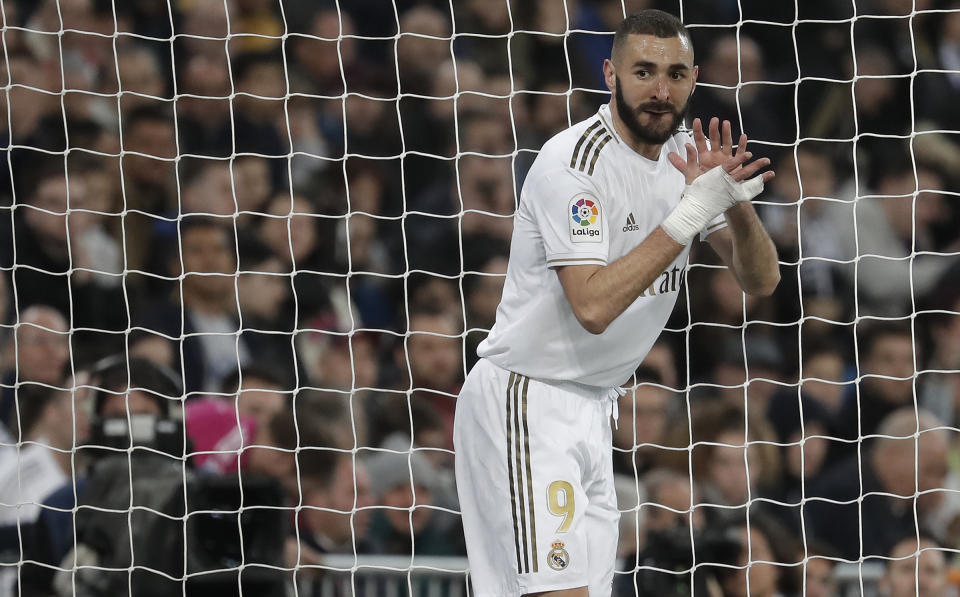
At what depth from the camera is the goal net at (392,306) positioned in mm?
4223

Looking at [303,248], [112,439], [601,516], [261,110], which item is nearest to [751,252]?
[601,516]

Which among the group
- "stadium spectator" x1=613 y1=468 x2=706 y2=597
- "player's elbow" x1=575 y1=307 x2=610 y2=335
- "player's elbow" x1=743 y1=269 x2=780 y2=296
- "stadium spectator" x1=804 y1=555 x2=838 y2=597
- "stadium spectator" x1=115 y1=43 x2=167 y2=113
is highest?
"stadium spectator" x1=115 y1=43 x2=167 y2=113

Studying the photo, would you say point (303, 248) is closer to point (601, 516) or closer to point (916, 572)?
point (601, 516)

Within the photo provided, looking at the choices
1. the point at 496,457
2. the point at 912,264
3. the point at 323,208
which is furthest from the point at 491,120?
the point at 496,457

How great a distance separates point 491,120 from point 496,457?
8.42 feet

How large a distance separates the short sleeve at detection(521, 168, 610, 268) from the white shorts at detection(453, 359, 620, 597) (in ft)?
1.17

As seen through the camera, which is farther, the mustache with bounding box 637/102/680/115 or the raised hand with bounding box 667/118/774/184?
the mustache with bounding box 637/102/680/115

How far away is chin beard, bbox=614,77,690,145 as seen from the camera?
2.99 m

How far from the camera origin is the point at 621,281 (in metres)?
2.80

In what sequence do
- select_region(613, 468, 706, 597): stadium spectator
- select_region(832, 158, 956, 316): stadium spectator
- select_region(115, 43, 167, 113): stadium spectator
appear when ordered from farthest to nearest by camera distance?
select_region(115, 43, 167, 113): stadium spectator → select_region(832, 158, 956, 316): stadium spectator → select_region(613, 468, 706, 597): stadium spectator

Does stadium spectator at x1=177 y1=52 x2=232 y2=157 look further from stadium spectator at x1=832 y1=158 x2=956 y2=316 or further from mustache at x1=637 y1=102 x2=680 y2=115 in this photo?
mustache at x1=637 y1=102 x2=680 y2=115

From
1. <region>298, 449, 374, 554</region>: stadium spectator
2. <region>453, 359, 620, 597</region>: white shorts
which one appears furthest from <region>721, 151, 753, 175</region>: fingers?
<region>298, 449, 374, 554</region>: stadium spectator

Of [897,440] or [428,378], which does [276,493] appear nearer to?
[428,378]

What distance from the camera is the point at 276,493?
4203mm
